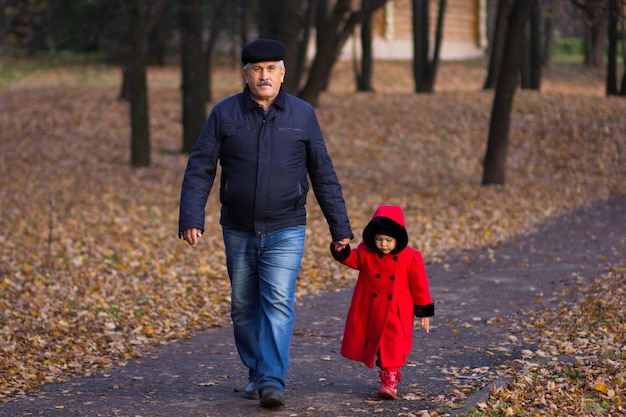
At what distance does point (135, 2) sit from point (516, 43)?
771cm

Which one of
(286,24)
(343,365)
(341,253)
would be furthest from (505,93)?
(341,253)

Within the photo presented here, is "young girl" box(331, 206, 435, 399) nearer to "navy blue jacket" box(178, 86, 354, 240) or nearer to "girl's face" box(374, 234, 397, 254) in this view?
"girl's face" box(374, 234, 397, 254)

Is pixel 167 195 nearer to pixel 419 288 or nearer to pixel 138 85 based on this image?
pixel 138 85

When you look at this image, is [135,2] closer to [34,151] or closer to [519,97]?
[34,151]

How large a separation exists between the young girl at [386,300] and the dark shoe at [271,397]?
0.61m

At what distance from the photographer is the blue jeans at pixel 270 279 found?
603cm

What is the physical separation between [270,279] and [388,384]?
1103 millimetres

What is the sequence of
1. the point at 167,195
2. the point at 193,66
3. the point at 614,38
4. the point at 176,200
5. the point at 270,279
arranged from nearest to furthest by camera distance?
the point at 270,279, the point at 176,200, the point at 167,195, the point at 193,66, the point at 614,38

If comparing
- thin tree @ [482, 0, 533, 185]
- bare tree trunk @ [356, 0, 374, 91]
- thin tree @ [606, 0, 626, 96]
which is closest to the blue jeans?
→ thin tree @ [606, 0, 626, 96]

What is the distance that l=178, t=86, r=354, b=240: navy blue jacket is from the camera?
5.90 metres

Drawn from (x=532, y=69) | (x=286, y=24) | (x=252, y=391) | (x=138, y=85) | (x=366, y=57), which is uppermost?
(x=286, y=24)

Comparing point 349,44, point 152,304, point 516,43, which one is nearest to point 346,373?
point 152,304

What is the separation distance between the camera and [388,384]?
6336 mm

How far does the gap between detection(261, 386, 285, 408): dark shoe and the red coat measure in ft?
2.00
